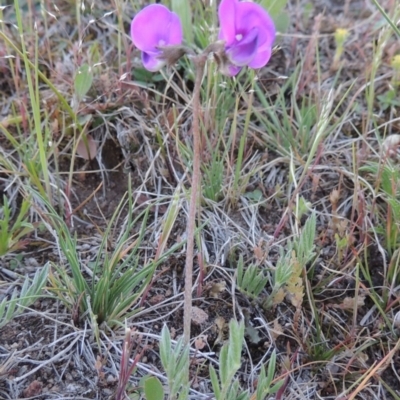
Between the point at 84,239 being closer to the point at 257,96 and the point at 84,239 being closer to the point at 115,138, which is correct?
the point at 115,138

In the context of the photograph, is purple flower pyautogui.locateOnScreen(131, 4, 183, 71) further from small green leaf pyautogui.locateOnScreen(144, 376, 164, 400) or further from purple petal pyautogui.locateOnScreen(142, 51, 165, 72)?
small green leaf pyautogui.locateOnScreen(144, 376, 164, 400)

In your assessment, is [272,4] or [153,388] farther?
[272,4]

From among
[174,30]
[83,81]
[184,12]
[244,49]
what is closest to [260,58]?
[244,49]

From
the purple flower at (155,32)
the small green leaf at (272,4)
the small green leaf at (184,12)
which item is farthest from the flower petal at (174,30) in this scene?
the small green leaf at (272,4)

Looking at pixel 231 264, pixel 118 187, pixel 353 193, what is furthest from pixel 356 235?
pixel 118 187

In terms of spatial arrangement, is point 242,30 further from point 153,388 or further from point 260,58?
point 153,388

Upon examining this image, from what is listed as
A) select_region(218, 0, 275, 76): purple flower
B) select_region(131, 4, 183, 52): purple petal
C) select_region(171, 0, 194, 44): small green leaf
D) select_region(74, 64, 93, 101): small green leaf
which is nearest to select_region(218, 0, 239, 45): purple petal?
select_region(218, 0, 275, 76): purple flower

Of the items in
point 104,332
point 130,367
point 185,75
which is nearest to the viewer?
point 130,367
